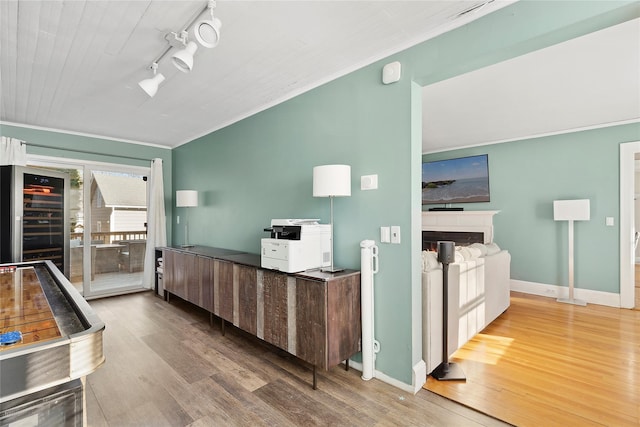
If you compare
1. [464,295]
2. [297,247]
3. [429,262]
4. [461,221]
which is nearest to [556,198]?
[461,221]

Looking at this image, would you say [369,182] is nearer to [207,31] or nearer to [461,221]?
[207,31]

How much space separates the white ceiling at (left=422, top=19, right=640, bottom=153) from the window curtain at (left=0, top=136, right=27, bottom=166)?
5049mm

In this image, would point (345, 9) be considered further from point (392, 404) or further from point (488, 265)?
point (488, 265)

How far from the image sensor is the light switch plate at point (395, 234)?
2258 mm

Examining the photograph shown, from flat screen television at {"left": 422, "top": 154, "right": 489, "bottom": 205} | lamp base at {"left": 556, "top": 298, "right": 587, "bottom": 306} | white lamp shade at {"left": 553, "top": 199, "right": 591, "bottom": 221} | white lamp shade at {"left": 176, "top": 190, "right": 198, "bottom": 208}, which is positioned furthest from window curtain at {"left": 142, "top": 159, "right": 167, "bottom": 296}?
lamp base at {"left": 556, "top": 298, "right": 587, "bottom": 306}

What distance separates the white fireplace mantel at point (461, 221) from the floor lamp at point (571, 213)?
0.86m

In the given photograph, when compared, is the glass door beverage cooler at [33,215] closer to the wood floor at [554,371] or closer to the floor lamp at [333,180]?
the floor lamp at [333,180]

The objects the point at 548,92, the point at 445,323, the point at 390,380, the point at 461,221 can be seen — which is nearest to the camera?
the point at 390,380

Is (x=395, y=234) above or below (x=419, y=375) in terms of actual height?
above

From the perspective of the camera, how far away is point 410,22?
198 centimetres

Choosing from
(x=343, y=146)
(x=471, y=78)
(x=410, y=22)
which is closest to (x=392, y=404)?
(x=343, y=146)

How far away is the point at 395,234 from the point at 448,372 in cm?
116

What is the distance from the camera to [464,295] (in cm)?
282

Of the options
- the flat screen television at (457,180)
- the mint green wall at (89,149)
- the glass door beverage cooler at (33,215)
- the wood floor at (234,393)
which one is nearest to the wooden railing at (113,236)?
the mint green wall at (89,149)
